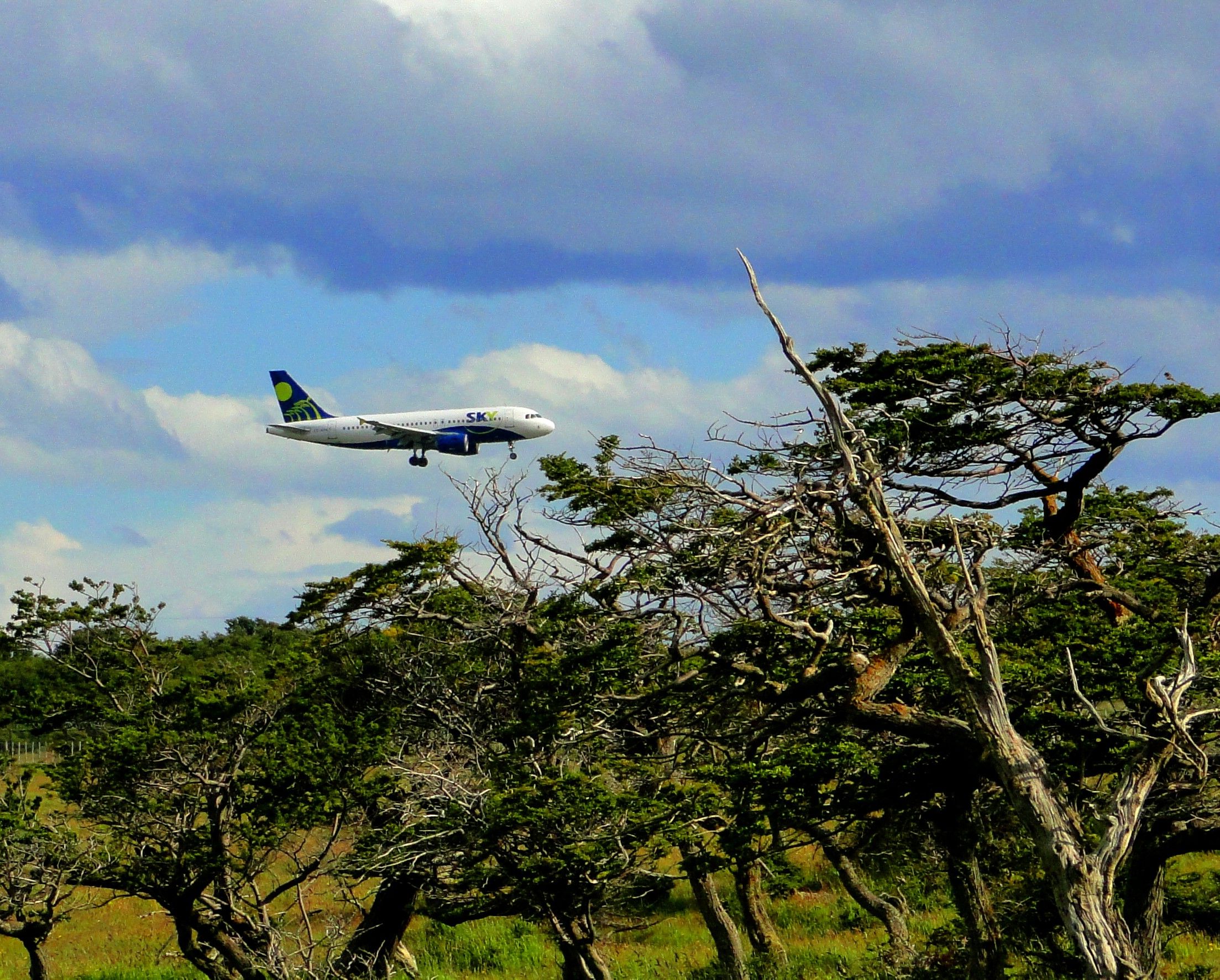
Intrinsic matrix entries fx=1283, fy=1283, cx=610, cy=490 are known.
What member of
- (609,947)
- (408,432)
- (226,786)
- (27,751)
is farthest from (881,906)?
(27,751)

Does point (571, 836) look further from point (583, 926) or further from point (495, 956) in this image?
point (495, 956)

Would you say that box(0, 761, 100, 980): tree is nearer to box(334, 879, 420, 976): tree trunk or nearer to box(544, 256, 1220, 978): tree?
box(334, 879, 420, 976): tree trunk

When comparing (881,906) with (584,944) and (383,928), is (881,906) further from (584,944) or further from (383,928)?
(383,928)

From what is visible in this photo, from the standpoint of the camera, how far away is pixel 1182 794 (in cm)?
1052

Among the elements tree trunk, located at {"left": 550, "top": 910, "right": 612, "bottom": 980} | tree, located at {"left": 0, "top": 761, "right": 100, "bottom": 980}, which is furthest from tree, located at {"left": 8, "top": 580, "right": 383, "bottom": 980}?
tree trunk, located at {"left": 550, "top": 910, "right": 612, "bottom": 980}

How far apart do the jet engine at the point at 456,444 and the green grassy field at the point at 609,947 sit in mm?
Answer: 25673

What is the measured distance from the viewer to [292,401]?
2753 inches

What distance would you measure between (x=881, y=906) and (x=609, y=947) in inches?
327

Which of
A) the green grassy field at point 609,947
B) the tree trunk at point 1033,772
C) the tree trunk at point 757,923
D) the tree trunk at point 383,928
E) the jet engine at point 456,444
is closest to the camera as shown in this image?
the tree trunk at point 1033,772

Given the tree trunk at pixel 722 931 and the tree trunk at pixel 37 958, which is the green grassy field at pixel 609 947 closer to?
the tree trunk at pixel 722 931

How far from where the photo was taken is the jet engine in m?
53.8

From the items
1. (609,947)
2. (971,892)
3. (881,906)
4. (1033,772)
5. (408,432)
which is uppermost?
(408,432)

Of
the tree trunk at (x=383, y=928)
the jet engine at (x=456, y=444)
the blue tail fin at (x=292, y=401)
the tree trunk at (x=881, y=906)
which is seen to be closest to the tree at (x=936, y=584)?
the tree trunk at (x=881, y=906)

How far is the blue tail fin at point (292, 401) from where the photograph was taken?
68.3 metres
